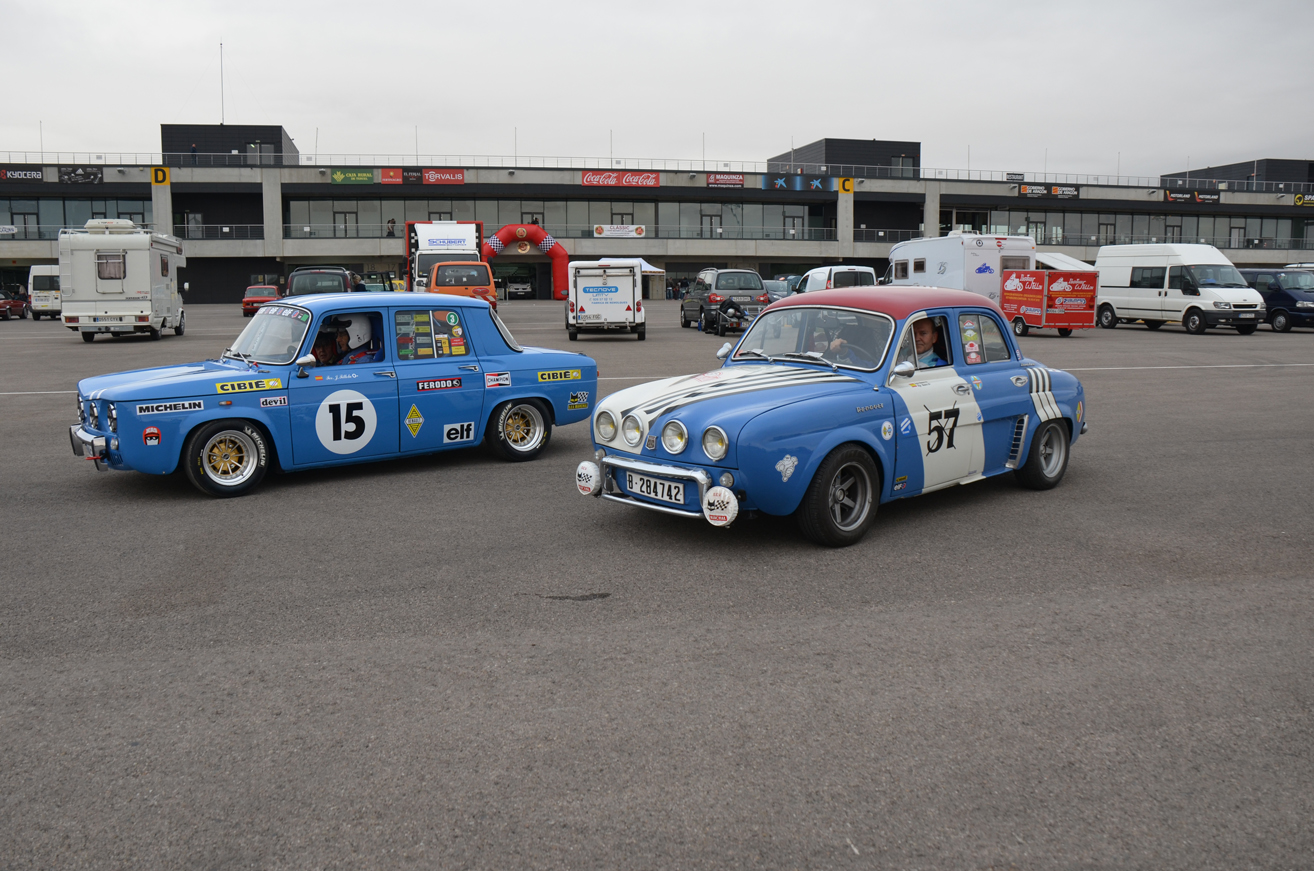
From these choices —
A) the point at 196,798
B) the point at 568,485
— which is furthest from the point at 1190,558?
the point at 196,798

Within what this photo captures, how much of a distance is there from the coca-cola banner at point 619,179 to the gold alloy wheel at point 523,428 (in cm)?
6135

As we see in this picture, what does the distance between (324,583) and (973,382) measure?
15.2ft

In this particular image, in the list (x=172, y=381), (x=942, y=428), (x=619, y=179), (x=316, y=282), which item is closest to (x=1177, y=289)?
(x=316, y=282)

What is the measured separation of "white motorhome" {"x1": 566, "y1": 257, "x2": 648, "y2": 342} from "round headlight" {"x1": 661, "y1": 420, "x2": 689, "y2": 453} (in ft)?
68.8

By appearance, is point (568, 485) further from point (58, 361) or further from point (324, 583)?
point (58, 361)

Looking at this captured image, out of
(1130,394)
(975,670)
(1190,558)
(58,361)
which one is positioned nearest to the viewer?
(975,670)

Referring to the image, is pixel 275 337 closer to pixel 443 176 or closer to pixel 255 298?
pixel 255 298

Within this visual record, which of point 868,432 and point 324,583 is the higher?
point 868,432

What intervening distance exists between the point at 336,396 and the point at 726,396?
11.7 ft

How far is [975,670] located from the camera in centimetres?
427

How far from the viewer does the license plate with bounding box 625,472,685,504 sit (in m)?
6.14

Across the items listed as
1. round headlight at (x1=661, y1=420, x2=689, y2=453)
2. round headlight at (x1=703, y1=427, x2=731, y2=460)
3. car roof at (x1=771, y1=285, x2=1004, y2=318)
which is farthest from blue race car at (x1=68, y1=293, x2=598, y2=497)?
round headlight at (x1=703, y1=427, x2=731, y2=460)

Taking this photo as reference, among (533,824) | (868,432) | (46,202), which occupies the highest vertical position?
(46,202)

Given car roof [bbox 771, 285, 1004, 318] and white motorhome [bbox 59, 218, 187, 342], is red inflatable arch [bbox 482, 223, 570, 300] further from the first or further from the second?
car roof [bbox 771, 285, 1004, 318]
